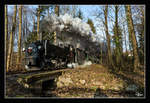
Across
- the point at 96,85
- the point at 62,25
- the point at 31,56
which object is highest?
the point at 62,25

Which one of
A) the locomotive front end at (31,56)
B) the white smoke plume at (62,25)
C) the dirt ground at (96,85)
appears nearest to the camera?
the dirt ground at (96,85)

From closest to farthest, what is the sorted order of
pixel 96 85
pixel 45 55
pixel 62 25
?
pixel 96 85, pixel 45 55, pixel 62 25

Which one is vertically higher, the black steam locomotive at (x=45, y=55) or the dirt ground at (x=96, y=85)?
the black steam locomotive at (x=45, y=55)

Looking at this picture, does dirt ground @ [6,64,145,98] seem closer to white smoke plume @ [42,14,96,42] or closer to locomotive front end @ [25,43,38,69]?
locomotive front end @ [25,43,38,69]

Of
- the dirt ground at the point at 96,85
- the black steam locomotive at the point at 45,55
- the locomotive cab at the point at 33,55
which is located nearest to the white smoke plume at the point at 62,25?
the black steam locomotive at the point at 45,55

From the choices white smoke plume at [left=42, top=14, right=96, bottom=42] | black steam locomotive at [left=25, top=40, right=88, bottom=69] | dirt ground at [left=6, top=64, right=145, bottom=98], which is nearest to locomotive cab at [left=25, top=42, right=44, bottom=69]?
black steam locomotive at [left=25, top=40, right=88, bottom=69]

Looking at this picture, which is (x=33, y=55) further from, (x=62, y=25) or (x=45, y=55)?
(x=62, y=25)

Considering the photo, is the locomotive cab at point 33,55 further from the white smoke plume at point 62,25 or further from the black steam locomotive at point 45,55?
the white smoke plume at point 62,25

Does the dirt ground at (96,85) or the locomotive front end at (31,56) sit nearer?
the dirt ground at (96,85)

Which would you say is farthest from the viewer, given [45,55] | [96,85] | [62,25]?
[62,25]

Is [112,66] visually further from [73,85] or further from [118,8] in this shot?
[118,8]

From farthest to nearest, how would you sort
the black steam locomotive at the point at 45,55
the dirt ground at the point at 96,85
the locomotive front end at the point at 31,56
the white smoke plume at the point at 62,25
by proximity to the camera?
the white smoke plume at the point at 62,25
the black steam locomotive at the point at 45,55
the locomotive front end at the point at 31,56
the dirt ground at the point at 96,85

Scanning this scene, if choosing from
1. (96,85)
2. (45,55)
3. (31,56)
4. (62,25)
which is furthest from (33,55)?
(62,25)

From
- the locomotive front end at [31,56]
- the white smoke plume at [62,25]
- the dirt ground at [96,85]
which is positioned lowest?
the dirt ground at [96,85]
